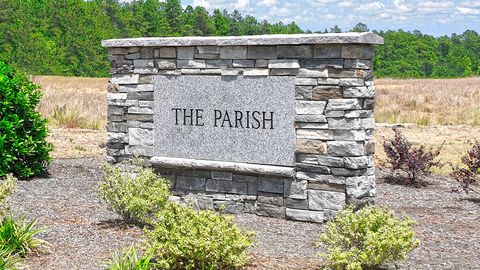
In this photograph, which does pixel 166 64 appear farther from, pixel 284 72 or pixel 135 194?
pixel 135 194

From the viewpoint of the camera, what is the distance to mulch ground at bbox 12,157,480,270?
212 inches

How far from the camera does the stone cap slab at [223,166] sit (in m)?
6.93

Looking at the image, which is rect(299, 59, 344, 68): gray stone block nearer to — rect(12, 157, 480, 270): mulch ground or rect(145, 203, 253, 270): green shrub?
rect(12, 157, 480, 270): mulch ground

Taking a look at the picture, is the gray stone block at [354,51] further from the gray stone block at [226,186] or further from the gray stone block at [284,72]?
the gray stone block at [226,186]

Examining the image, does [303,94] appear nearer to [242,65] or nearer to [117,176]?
[242,65]

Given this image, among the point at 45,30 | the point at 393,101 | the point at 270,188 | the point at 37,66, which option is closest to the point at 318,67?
the point at 270,188

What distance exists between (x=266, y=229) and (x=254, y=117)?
122 cm

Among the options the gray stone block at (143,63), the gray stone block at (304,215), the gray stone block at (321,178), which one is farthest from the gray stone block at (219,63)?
the gray stone block at (304,215)

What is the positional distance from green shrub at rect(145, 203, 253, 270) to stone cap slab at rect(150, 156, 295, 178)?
6.23 ft

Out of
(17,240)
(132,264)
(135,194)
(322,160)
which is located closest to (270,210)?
(322,160)

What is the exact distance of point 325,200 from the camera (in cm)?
680

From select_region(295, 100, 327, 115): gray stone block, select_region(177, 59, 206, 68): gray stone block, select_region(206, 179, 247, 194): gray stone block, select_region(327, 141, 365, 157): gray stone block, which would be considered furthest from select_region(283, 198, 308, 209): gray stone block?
select_region(177, 59, 206, 68): gray stone block

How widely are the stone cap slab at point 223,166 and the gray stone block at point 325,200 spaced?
0.97ft

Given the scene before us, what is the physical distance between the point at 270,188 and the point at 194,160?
943mm
